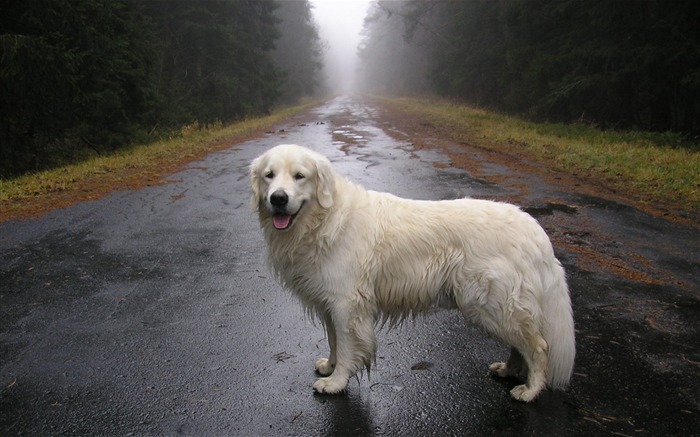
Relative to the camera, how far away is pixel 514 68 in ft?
79.8

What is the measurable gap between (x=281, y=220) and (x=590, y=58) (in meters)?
17.8

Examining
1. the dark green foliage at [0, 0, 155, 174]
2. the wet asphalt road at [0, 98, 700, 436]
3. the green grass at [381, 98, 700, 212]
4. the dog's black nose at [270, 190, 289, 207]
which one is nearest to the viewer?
the wet asphalt road at [0, 98, 700, 436]

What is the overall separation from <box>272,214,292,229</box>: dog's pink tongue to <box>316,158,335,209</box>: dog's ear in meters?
0.27

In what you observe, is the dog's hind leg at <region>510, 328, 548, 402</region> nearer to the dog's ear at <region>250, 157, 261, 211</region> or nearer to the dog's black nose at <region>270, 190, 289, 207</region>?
the dog's black nose at <region>270, 190, 289, 207</region>

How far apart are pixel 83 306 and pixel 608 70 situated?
18108 millimetres

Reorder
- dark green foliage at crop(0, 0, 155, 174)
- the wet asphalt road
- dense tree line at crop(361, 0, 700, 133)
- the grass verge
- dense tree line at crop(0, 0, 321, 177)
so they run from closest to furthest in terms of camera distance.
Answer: the wet asphalt road → the grass verge → dark green foliage at crop(0, 0, 155, 174) → dense tree line at crop(0, 0, 321, 177) → dense tree line at crop(361, 0, 700, 133)

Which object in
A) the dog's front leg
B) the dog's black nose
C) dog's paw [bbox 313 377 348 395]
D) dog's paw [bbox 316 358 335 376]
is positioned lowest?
dog's paw [bbox 316 358 335 376]

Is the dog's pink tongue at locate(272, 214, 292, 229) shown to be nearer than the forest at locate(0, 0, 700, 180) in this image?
Yes

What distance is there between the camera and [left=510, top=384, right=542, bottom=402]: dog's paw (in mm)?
3088

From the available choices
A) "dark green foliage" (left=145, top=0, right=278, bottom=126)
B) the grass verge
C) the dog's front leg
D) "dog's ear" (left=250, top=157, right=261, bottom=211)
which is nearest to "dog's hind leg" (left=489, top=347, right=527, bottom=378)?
the dog's front leg

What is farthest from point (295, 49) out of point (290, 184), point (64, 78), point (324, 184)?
point (290, 184)

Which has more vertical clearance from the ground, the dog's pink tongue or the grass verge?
the dog's pink tongue

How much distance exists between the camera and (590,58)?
1730cm

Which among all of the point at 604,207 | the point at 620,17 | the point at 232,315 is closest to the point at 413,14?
the point at 620,17
